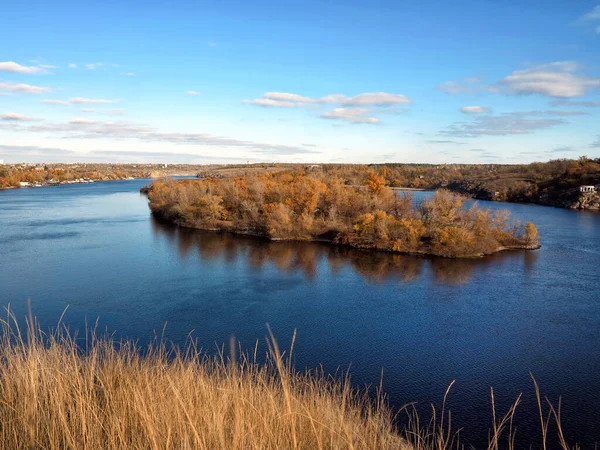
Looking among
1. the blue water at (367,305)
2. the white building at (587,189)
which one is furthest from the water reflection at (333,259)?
the white building at (587,189)

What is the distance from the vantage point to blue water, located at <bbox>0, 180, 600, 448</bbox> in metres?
13.5

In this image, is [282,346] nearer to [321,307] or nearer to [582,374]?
[321,307]

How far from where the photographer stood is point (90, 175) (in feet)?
415

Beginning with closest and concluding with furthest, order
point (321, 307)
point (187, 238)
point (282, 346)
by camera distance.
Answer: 1. point (282, 346)
2. point (321, 307)
3. point (187, 238)

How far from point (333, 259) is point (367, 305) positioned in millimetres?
9708

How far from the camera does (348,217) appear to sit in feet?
129

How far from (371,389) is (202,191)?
36.5 metres

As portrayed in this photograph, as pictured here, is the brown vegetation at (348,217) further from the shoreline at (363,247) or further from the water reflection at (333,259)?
the water reflection at (333,259)

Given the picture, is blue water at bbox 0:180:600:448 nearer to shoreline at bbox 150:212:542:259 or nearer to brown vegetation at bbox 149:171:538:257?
shoreline at bbox 150:212:542:259

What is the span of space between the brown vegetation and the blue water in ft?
6.29

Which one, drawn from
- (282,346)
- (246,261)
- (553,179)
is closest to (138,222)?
(246,261)

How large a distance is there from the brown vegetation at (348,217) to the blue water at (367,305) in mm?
1919

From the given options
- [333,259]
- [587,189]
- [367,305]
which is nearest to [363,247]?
[333,259]

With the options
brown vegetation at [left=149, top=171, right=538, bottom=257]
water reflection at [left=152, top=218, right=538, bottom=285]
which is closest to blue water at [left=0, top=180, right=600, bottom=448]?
water reflection at [left=152, top=218, right=538, bottom=285]
